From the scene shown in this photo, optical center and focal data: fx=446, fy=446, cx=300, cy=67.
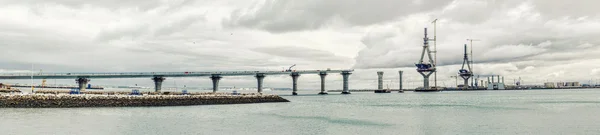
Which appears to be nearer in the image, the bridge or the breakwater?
the breakwater

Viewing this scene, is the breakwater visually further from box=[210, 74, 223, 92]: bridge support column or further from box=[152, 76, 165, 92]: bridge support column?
box=[210, 74, 223, 92]: bridge support column

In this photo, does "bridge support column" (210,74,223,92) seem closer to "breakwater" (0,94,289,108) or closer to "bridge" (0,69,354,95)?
"bridge" (0,69,354,95)

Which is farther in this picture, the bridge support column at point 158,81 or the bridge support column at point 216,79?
the bridge support column at point 216,79

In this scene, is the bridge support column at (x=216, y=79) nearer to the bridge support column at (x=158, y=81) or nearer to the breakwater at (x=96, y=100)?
the bridge support column at (x=158, y=81)

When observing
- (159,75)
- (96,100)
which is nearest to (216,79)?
(159,75)

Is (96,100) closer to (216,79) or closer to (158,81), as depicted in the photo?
(158,81)

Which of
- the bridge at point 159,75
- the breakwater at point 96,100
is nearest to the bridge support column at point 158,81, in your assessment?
the bridge at point 159,75

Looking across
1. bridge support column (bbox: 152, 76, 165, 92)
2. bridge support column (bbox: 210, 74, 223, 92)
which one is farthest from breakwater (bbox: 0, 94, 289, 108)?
bridge support column (bbox: 210, 74, 223, 92)

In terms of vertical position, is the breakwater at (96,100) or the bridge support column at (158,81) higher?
the bridge support column at (158,81)

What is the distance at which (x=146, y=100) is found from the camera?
279 feet

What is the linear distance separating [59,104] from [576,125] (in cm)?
7601

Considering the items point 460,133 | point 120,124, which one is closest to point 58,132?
point 120,124

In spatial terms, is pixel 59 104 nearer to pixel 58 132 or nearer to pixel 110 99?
pixel 110 99

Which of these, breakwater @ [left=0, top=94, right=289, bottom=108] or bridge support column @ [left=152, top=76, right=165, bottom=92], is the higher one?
bridge support column @ [left=152, top=76, right=165, bottom=92]
